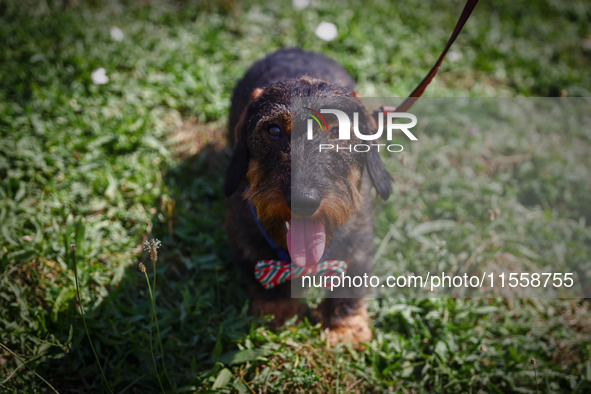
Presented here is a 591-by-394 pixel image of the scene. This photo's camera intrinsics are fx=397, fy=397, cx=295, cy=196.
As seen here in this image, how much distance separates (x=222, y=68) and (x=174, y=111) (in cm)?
102

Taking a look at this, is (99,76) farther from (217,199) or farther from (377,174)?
(377,174)

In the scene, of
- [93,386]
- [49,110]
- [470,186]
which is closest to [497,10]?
[470,186]

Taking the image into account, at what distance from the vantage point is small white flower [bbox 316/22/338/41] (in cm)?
566

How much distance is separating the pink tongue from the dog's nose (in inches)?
9.0

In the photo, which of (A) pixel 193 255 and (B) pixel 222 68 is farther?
(B) pixel 222 68

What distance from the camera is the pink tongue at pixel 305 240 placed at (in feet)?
8.80

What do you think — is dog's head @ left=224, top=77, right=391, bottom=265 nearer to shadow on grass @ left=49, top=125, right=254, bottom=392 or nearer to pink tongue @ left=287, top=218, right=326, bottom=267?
pink tongue @ left=287, top=218, right=326, bottom=267

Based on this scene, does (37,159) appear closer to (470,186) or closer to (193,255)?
(193,255)

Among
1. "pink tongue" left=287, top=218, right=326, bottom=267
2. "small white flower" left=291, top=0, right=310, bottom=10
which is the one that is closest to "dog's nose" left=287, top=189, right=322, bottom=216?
"pink tongue" left=287, top=218, right=326, bottom=267

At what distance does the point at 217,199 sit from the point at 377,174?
2.11 meters

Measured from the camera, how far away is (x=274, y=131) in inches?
106

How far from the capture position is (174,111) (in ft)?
16.6

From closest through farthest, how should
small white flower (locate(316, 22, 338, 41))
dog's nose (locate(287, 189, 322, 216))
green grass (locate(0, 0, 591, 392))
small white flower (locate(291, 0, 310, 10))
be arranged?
dog's nose (locate(287, 189, 322, 216)) < green grass (locate(0, 0, 591, 392)) < small white flower (locate(316, 22, 338, 41)) < small white flower (locate(291, 0, 310, 10))

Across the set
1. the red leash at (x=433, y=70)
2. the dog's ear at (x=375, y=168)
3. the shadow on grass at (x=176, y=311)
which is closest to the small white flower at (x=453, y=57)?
the red leash at (x=433, y=70)
